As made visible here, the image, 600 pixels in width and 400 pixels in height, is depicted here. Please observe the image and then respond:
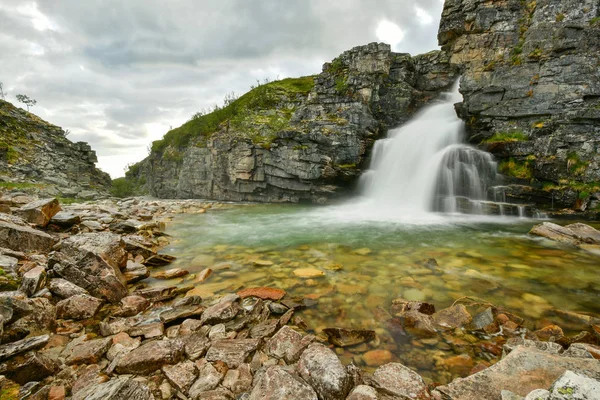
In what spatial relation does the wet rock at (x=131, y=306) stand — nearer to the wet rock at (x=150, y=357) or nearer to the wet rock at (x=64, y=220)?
the wet rock at (x=150, y=357)

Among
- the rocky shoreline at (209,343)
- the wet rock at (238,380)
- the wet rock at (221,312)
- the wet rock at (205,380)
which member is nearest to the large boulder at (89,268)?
the rocky shoreline at (209,343)

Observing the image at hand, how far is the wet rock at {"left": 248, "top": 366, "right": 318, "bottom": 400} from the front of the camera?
7.27 feet

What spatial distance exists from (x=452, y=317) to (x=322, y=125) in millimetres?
17743

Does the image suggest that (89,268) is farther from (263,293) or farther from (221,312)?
(263,293)

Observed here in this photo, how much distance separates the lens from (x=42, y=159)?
22.2m

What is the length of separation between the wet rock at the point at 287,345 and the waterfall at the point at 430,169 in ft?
45.1

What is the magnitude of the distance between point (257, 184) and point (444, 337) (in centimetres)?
2041

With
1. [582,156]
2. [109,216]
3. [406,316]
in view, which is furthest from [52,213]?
[582,156]

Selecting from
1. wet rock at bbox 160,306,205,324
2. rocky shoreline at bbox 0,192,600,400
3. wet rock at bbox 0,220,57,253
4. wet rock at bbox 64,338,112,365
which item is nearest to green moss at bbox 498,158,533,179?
rocky shoreline at bbox 0,192,600,400

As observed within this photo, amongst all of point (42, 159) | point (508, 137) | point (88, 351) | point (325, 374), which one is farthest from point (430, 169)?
point (42, 159)

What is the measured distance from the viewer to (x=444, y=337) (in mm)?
3562

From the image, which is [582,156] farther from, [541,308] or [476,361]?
[476,361]

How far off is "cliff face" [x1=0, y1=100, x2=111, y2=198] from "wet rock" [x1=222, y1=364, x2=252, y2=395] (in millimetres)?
22946

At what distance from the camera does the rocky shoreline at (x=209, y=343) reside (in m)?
2.32
